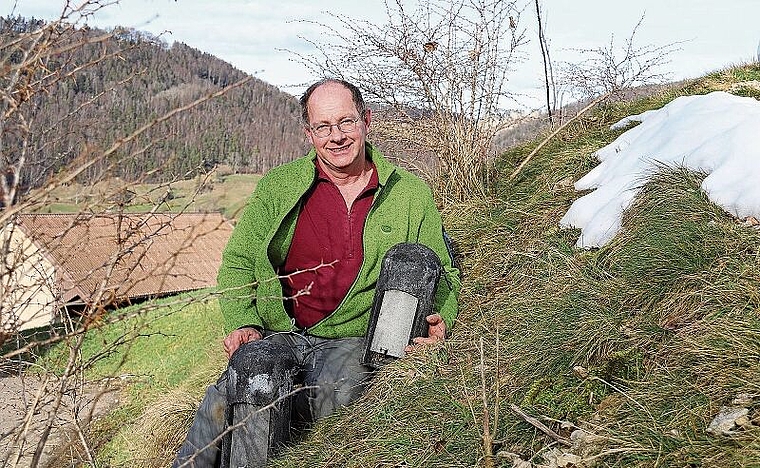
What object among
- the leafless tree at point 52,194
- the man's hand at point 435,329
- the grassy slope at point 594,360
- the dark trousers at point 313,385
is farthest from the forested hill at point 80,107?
the man's hand at point 435,329

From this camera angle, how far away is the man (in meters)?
3.51

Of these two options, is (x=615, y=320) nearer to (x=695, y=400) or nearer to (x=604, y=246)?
(x=695, y=400)

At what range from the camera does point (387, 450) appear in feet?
8.98

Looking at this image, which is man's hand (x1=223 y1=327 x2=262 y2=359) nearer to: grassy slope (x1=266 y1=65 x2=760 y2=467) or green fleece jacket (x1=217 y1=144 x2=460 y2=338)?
green fleece jacket (x1=217 y1=144 x2=460 y2=338)

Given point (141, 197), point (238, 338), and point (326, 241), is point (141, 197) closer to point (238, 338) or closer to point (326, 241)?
point (238, 338)

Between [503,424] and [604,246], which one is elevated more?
[604,246]

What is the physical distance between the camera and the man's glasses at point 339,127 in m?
3.58

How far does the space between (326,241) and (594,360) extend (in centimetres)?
143

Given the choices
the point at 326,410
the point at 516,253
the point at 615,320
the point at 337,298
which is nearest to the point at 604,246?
the point at 516,253

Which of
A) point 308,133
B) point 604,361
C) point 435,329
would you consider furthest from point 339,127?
point 604,361

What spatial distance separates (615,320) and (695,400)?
0.67 metres

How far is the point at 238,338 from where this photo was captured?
340 cm

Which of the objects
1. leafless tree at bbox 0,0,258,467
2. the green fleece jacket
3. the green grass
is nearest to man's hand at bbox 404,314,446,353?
the green fleece jacket

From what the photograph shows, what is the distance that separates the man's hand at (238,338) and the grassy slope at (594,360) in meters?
0.38
